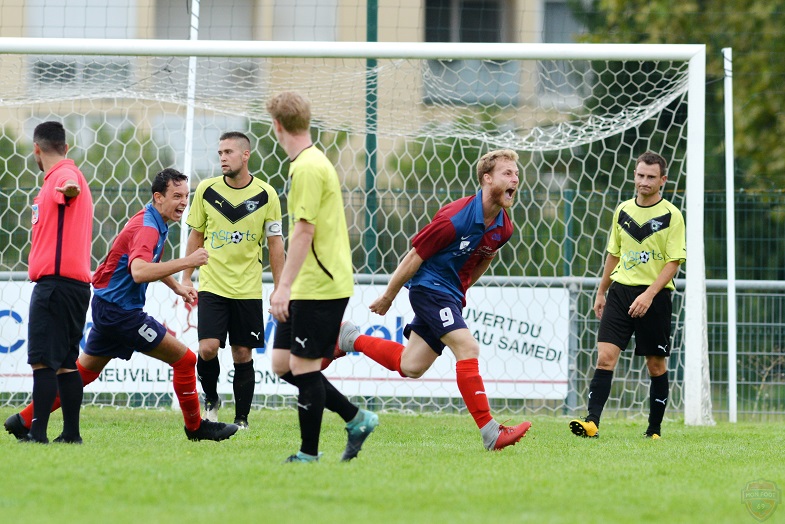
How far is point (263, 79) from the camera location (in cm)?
1142

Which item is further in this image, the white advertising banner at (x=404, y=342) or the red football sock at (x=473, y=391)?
the white advertising banner at (x=404, y=342)

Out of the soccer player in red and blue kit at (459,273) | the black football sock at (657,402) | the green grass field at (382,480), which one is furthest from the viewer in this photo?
the black football sock at (657,402)

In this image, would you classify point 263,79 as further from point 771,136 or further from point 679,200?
point 771,136

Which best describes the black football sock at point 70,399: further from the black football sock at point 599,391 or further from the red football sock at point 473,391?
the black football sock at point 599,391

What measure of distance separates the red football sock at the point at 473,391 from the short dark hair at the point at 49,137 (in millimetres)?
2782

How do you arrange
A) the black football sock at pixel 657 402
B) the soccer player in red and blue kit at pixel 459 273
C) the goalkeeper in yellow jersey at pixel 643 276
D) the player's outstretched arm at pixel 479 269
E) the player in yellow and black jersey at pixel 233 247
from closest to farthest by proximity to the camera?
the soccer player in red and blue kit at pixel 459 273
the player's outstretched arm at pixel 479 269
the player in yellow and black jersey at pixel 233 247
the goalkeeper in yellow jersey at pixel 643 276
the black football sock at pixel 657 402

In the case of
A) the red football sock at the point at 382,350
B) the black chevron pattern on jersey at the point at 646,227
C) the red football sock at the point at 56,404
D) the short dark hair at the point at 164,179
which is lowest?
the red football sock at the point at 56,404

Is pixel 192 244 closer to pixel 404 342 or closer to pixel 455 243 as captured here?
pixel 455 243

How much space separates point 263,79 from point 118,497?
25.4 ft

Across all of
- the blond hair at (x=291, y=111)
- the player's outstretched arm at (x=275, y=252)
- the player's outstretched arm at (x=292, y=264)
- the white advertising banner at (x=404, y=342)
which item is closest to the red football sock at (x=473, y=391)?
the player's outstretched arm at (x=292, y=264)

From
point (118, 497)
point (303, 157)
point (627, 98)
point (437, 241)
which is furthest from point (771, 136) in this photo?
point (118, 497)

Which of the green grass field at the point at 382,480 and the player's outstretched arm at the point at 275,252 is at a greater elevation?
the player's outstretched arm at the point at 275,252

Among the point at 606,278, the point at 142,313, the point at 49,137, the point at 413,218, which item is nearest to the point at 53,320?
the point at 142,313

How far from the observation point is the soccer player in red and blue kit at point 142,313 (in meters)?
6.44
